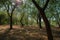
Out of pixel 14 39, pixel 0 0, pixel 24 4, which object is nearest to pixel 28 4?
pixel 24 4

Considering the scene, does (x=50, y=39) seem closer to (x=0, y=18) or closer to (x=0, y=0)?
(x=0, y=0)

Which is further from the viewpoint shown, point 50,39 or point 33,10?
point 33,10

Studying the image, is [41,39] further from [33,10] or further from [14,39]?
[33,10]

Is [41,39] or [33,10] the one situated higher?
[33,10]

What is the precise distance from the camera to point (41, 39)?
2003cm

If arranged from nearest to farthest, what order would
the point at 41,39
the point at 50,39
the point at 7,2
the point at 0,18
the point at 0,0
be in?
1. the point at 50,39
2. the point at 41,39
3. the point at 0,0
4. the point at 7,2
5. the point at 0,18

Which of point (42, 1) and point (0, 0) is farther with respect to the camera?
point (42, 1)

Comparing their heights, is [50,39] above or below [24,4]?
below

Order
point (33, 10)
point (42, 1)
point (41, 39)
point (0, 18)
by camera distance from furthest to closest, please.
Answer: point (0, 18) → point (33, 10) → point (42, 1) → point (41, 39)

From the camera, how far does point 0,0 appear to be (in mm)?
21906

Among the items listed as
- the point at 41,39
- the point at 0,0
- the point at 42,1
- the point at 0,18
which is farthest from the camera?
the point at 0,18

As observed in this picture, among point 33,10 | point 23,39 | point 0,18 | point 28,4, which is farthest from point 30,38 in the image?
point 0,18

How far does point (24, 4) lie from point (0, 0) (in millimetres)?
10025

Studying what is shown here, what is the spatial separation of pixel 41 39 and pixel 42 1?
8316mm
